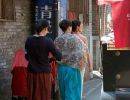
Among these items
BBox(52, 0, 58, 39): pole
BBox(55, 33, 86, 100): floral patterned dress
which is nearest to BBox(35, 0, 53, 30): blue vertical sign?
BBox(52, 0, 58, 39): pole

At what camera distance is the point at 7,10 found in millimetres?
10727

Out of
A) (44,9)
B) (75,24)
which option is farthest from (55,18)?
(75,24)

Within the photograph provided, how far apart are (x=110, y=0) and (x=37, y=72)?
10.7 ft

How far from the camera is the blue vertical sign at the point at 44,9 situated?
37.0 ft

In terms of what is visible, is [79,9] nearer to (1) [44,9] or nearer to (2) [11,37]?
(1) [44,9]

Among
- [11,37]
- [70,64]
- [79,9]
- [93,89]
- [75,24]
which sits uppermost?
[79,9]

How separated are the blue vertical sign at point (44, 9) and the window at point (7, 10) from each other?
2.66 ft

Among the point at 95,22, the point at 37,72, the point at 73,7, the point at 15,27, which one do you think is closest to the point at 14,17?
the point at 15,27

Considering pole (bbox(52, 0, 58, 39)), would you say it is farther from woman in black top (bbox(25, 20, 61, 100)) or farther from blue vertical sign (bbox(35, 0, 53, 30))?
woman in black top (bbox(25, 20, 61, 100))

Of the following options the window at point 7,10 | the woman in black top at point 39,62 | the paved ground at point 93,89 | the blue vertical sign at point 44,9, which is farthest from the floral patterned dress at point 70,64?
the paved ground at point 93,89

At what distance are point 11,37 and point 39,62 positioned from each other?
2.78 meters

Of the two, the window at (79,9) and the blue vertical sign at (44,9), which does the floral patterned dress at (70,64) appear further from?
the window at (79,9)

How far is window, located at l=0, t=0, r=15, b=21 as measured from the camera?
415 inches

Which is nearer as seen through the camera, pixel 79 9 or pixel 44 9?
pixel 44 9
